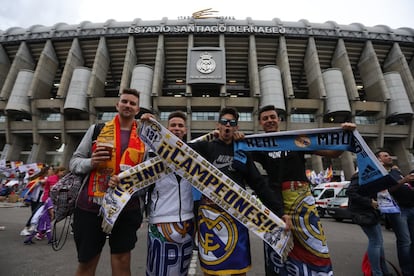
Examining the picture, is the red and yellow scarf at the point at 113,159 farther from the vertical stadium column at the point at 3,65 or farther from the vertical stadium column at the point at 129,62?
the vertical stadium column at the point at 3,65

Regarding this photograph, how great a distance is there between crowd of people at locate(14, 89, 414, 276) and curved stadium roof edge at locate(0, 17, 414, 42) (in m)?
33.8

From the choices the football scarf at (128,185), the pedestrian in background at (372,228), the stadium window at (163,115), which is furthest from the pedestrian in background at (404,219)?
the stadium window at (163,115)

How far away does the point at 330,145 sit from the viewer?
2.39 m

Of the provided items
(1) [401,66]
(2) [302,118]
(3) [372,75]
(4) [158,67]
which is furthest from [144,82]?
(1) [401,66]

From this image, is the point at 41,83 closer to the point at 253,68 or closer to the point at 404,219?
the point at 253,68

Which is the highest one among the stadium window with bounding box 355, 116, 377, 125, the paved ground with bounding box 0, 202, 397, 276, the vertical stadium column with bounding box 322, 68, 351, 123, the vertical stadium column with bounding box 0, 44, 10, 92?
the vertical stadium column with bounding box 0, 44, 10, 92

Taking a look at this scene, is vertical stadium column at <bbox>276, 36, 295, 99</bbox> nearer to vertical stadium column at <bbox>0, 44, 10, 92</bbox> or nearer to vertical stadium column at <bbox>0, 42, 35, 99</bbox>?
vertical stadium column at <bbox>0, 42, 35, 99</bbox>

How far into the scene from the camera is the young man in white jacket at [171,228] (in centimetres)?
207

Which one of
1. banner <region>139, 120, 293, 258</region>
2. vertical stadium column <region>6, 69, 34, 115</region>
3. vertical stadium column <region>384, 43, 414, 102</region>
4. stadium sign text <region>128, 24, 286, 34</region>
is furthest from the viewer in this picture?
stadium sign text <region>128, 24, 286, 34</region>

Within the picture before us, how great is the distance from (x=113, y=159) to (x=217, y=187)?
42.2 inches

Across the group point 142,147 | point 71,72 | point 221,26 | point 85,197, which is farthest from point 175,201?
point 71,72

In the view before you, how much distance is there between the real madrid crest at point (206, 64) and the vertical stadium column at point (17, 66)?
27.4m

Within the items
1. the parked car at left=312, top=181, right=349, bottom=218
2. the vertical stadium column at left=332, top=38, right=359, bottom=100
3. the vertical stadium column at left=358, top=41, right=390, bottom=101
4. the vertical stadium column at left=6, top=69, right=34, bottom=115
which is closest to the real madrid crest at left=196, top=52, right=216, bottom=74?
the vertical stadium column at left=332, top=38, right=359, bottom=100

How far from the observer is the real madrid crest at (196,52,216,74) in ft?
99.1
